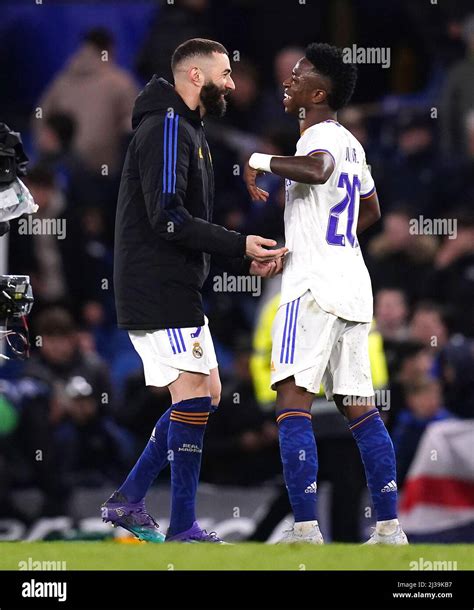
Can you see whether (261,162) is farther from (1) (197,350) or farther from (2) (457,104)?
(2) (457,104)

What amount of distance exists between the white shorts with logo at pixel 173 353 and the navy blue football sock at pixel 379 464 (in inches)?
28.8

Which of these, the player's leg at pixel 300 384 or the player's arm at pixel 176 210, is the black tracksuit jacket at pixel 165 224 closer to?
the player's arm at pixel 176 210

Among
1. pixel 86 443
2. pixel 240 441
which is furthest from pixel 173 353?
pixel 86 443

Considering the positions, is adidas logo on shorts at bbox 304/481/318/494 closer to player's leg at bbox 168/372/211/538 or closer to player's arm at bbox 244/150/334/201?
player's leg at bbox 168/372/211/538

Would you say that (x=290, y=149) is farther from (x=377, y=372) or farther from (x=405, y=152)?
(x=377, y=372)

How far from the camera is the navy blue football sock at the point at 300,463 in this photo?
6281mm

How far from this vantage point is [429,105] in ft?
39.2

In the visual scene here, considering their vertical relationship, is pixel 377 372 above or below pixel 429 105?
below

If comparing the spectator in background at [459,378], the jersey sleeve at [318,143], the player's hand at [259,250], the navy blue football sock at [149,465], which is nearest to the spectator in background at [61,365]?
the spectator in background at [459,378]

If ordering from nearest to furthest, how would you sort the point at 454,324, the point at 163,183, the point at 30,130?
the point at 163,183
the point at 454,324
the point at 30,130

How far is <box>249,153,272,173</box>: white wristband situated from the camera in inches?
249
